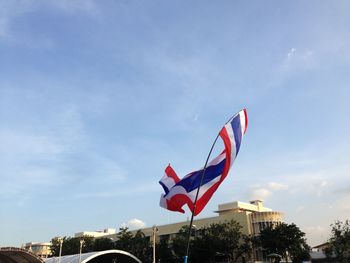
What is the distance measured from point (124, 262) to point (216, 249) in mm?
19736

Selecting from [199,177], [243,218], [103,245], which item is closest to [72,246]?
[103,245]

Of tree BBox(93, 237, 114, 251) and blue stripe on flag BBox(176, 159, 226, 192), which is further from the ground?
tree BBox(93, 237, 114, 251)

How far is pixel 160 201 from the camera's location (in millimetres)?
29500

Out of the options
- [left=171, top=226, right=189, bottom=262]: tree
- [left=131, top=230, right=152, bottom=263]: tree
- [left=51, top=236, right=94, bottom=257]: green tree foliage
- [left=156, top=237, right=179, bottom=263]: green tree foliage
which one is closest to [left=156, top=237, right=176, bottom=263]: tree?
[left=156, top=237, right=179, bottom=263]: green tree foliage

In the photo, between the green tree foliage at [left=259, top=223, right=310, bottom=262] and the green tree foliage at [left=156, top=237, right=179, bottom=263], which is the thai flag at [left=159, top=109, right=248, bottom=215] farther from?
the green tree foliage at [left=156, top=237, right=179, bottom=263]

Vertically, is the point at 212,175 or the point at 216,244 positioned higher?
the point at 216,244

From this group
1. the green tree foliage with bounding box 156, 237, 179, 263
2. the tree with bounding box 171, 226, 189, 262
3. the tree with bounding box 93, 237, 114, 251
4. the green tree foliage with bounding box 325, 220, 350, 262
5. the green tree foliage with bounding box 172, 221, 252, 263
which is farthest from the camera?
the tree with bounding box 93, 237, 114, 251

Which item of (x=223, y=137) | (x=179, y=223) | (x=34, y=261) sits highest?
(x=179, y=223)

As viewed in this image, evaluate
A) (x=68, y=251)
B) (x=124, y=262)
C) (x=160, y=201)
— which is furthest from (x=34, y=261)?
(x=68, y=251)

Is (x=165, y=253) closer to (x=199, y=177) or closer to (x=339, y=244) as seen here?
(x=339, y=244)

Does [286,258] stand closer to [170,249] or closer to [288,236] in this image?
[288,236]

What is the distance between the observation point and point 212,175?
1062 inches

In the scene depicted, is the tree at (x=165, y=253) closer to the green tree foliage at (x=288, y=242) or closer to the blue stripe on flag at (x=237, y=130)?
the green tree foliage at (x=288, y=242)

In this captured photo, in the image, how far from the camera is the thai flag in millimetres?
26542
